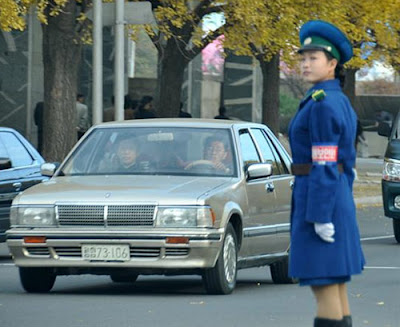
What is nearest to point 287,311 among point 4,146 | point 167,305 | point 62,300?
point 167,305

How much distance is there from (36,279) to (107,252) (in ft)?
2.87

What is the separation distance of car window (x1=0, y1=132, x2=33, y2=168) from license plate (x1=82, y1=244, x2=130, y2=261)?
4718mm

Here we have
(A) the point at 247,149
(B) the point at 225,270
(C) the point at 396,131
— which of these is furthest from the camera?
(C) the point at 396,131

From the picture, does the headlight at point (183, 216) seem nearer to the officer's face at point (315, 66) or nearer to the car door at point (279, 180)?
the car door at point (279, 180)

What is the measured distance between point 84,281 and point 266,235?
1.92 meters

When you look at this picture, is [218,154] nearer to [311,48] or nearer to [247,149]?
[247,149]

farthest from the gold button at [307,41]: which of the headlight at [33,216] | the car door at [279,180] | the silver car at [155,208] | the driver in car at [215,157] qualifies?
the car door at [279,180]

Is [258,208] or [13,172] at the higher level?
[258,208]

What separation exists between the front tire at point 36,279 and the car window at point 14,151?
13.4 ft

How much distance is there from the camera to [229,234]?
11.9 m

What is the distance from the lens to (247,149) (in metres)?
12.9

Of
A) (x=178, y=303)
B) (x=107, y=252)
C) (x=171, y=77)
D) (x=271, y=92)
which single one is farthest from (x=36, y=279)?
(x=271, y=92)

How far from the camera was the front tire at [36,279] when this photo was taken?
12.0 metres

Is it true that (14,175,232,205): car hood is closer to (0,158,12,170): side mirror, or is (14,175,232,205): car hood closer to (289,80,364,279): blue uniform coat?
(0,158,12,170): side mirror
